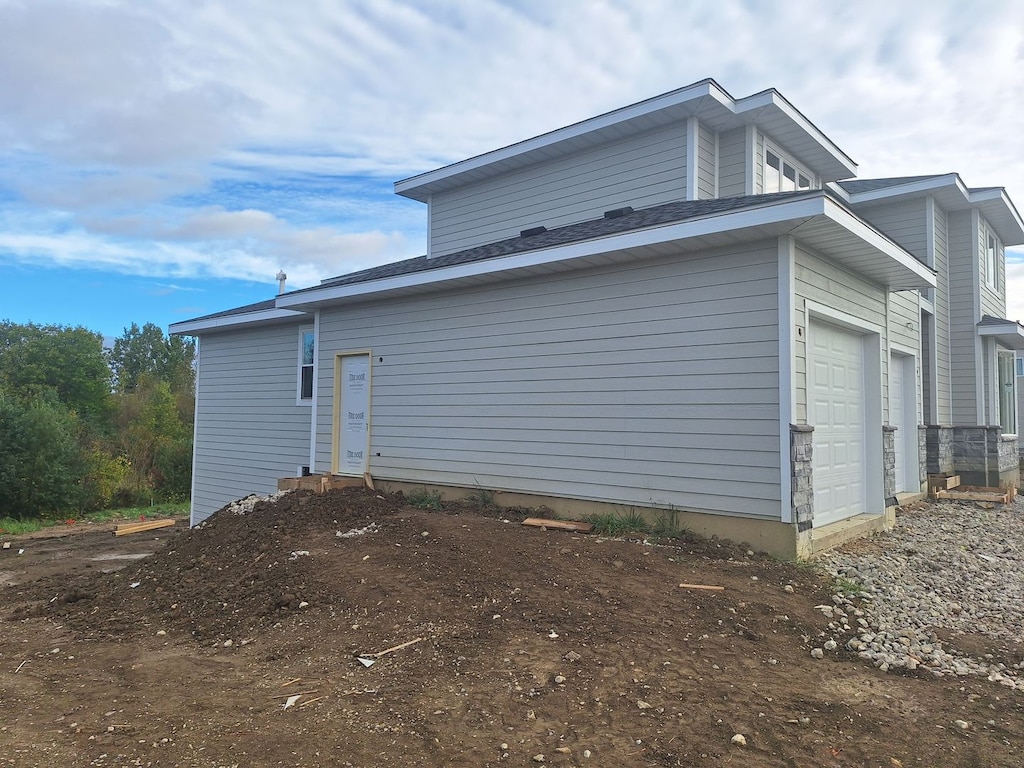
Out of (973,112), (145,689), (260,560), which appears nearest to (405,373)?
(260,560)

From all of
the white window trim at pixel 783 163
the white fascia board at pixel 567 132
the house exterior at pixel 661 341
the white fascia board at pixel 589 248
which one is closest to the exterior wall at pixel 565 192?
the house exterior at pixel 661 341

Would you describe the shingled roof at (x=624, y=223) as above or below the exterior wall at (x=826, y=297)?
above

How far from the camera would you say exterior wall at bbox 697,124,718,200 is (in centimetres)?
952

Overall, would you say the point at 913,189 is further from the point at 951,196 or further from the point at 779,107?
the point at 779,107

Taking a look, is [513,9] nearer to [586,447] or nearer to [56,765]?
[586,447]

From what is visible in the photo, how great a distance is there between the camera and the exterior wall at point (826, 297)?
21.4 ft

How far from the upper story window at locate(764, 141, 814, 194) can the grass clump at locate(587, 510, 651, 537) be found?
5.76 m

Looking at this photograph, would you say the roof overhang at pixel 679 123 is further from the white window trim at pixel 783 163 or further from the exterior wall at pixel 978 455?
the exterior wall at pixel 978 455

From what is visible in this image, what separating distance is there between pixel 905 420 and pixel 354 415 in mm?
9311

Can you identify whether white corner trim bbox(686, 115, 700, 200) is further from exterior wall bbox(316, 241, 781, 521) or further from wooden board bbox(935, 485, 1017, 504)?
wooden board bbox(935, 485, 1017, 504)

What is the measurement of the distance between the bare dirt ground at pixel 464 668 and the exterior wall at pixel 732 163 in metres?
5.70

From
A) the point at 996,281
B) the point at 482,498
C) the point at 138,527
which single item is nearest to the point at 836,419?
the point at 482,498

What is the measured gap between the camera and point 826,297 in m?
7.21

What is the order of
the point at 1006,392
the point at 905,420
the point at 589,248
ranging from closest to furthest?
the point at 589,248, the point at 905,420, the point at 1006,392
